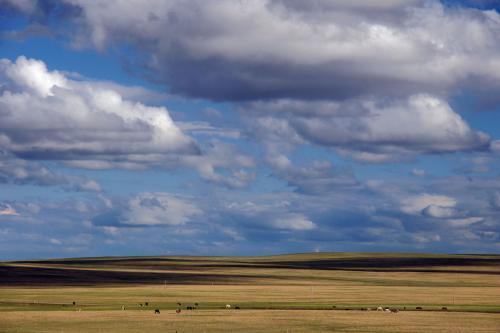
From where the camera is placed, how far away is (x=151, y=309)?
342 feet

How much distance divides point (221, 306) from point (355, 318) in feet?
78.4

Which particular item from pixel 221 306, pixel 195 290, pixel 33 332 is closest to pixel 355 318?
pixel 221 306

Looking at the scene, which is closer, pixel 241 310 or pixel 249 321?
pixel 249 321

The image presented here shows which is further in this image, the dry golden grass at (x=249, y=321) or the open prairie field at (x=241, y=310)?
the open prairie field at (x=241, y=310)

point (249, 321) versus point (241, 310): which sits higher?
point (241, 310)

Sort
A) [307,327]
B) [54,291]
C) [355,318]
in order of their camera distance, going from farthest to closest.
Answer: [54,291] < [355,318] < [307,327]

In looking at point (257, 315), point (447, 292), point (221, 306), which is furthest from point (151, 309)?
point (447, 292)

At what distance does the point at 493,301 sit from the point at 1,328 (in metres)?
74.1

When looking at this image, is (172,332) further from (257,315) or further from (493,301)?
(493,301)

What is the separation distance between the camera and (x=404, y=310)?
103 m

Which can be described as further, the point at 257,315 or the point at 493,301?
the point at 493,301

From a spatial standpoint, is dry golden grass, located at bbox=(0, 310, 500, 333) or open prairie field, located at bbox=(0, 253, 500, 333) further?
open prairie field, located at bbox=(0, 253, 500, 333)

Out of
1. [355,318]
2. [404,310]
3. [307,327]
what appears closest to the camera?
[307,327]

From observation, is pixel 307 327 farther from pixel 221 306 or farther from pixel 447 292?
pixel 447 292
